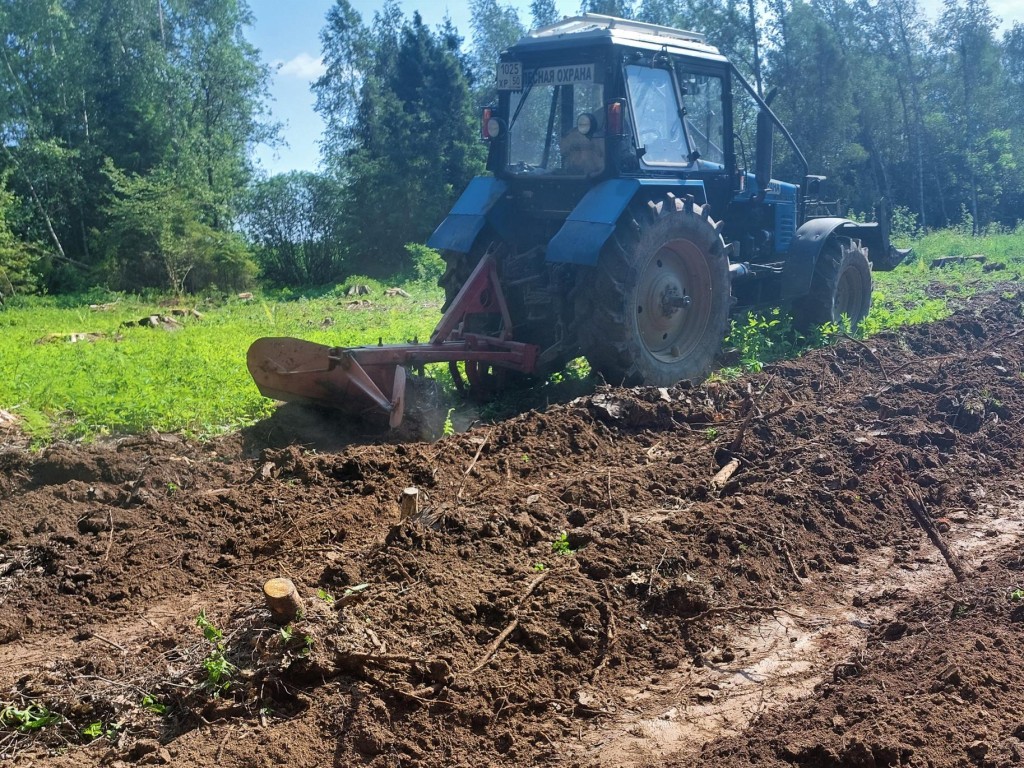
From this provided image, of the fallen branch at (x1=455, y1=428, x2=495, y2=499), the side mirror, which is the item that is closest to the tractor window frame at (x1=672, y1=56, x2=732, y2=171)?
the side mirror

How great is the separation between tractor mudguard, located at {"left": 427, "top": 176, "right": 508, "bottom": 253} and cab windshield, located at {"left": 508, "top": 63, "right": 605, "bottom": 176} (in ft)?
1.00

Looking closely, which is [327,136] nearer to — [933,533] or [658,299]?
[658,299]

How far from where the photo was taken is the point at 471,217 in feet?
25.6

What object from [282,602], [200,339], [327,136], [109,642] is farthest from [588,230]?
[327,136]

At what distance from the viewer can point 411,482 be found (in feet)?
18.4

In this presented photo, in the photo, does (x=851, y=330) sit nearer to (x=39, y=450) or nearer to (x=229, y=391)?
(x=229, y=391)

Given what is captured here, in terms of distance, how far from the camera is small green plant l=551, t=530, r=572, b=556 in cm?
465

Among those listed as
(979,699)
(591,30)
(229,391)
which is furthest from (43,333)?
(979,699)

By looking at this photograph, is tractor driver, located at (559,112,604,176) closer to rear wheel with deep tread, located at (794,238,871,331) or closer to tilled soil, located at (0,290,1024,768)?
tilled soil, located at (0,290,1024,768)

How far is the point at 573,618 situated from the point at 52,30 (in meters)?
26.1

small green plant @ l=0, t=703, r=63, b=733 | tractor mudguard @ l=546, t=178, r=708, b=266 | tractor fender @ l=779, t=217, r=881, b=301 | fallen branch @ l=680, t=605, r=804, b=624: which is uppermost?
tractor mudguard @ l=546, t=178, r=708, b=266

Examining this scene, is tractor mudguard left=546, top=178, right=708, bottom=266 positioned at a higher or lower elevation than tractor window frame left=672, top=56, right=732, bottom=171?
lower

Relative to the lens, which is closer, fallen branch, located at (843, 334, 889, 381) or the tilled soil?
the tilled soil

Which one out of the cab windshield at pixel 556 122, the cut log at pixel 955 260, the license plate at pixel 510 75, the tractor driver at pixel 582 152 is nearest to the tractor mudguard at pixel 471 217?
the cab windshield at pixel 556 122
